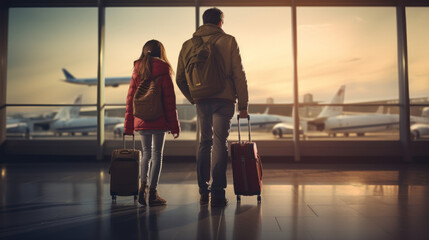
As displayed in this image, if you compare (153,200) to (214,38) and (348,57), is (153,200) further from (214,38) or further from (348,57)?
(348,57)

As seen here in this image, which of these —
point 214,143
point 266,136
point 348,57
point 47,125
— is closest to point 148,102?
point 214,143

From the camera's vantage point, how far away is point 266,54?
6250mm

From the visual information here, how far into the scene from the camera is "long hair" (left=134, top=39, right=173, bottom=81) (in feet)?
8.46

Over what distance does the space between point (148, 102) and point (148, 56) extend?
0.35 metres

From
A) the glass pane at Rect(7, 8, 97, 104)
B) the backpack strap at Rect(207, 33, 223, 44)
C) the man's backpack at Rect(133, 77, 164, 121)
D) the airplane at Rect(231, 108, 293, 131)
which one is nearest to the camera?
the man's backpack at Rect(133, 77, 164, 121)

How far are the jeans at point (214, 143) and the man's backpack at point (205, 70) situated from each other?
12 cm

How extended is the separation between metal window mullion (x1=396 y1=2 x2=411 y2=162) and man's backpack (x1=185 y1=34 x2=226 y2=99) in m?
4.61

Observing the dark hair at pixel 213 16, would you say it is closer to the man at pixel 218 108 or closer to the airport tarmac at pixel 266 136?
the man at pixel 218 108

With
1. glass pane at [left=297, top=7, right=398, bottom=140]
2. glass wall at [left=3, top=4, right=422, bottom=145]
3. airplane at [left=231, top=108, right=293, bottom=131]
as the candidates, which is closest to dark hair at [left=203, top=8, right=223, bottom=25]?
airplane at [left=231, top=108, right=293, bottom=131]

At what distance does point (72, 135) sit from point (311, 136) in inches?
167

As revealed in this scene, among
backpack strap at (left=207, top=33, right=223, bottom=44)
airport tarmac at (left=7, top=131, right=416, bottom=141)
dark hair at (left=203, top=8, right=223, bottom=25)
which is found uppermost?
dark hair at (left=203, top=8, right=223, bottom=25)

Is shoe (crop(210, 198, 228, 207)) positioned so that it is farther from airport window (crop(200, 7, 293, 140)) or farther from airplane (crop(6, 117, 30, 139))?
airplane (crop(6, 117, 30, 139))

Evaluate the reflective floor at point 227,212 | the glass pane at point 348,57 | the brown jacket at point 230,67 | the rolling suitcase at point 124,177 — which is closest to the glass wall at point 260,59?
the glass pane at point 348,57

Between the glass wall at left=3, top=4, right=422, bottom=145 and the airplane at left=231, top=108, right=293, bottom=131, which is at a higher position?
the glass wall at left=3, top=4, right=422, bottom=145
